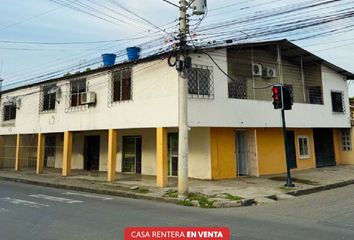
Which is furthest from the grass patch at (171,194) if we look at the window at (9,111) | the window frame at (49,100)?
the window at (9,111)

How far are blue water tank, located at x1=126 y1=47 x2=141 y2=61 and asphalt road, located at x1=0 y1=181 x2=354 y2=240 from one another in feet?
21.9

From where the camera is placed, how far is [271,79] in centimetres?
1759

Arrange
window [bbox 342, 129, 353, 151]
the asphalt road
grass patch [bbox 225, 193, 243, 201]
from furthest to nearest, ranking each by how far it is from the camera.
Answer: window [bbox 342, 129, 353, 151] < grass patch [bbox 225, 193, 243, 201] < the asphalt road

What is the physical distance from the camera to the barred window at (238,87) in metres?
15.4

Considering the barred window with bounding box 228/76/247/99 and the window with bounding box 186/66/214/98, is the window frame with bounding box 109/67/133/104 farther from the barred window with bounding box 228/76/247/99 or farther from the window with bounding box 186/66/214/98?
the barred window with bounding box 228/76/247/99

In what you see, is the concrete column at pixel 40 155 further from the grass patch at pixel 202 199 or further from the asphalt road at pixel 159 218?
the grass patch at pixel 202 199

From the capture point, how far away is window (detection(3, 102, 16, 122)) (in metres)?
23.5

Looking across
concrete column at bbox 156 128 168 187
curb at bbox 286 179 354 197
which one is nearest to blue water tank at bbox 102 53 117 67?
concrete column at bbox 156 128 168 187

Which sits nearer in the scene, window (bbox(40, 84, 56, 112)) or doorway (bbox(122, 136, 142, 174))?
doorway (bbox(122, 136, 142, 174))

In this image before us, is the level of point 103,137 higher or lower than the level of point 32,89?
lower

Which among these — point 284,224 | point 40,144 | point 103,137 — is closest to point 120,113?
point 103,137

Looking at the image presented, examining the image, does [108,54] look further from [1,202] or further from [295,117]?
[295,117]

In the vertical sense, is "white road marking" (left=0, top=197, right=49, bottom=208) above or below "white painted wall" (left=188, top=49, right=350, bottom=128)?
Result: below

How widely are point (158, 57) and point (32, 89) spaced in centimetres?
1127
